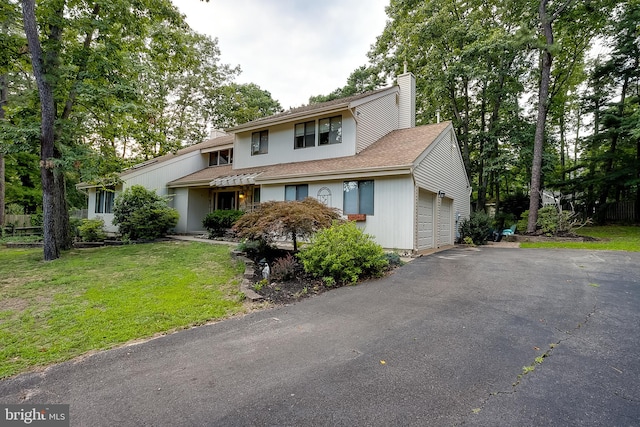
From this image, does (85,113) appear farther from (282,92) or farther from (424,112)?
(282,92)

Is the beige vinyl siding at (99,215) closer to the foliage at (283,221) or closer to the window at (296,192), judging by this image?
the window at (296,192)

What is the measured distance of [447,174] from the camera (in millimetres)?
13234

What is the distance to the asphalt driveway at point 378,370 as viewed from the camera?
90.1 inches

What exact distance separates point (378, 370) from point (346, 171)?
27.0 ft

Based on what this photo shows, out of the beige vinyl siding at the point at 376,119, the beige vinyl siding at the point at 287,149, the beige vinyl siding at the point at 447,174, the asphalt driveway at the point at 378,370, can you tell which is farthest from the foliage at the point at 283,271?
the beige vinyl siding at the point at 376,119

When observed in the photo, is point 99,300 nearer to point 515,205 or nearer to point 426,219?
point 426,219

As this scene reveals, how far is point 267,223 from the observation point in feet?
23.1

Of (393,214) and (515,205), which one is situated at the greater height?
(515,205)

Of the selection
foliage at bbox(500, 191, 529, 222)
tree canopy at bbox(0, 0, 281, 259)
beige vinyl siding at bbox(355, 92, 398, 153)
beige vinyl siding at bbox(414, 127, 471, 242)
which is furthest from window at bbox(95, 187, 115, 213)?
foliage at bbox(500, 191, 529, 222)

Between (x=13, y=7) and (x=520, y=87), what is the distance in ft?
78.8

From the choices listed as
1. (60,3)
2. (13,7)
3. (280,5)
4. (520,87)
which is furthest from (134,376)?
(520,87)

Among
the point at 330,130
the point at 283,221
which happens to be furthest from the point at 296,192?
the point at 283,221

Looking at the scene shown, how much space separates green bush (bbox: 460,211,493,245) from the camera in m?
13.8

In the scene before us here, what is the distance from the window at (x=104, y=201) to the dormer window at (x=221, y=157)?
6.07 metres
